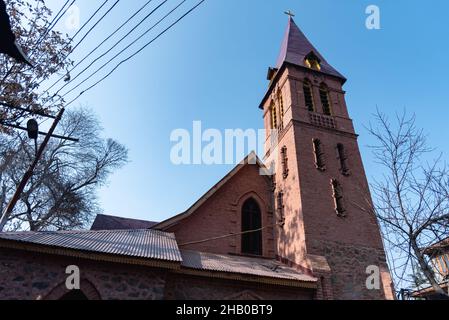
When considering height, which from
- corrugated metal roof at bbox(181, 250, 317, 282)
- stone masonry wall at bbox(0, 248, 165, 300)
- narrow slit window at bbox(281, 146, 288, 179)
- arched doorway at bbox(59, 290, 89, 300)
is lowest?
arched doorway at bbox(59, 290, 89, 300)

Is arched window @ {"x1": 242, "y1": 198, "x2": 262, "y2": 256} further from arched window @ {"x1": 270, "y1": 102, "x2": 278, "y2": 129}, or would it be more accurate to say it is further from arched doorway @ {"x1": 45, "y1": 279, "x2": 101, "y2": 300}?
arched doorway @ {"x1": 45, "y1": 279, "x2": 101, "y2": 300}

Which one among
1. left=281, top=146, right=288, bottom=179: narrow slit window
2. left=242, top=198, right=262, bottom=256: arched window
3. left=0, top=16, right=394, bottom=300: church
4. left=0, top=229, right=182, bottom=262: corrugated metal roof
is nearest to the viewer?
left=0, top=16, right=394, bottom=300: church

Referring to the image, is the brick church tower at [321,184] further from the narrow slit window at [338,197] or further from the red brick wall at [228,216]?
the red brick wall at [228,216]

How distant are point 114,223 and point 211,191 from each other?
768cm

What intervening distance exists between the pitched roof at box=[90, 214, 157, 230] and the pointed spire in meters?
13.1

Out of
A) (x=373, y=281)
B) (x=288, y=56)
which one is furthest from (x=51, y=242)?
(x=288, y=56)

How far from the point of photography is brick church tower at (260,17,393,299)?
11688mm

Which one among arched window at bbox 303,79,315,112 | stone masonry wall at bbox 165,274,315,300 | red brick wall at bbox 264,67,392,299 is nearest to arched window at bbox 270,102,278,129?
red brick wall at bbox 264,67,392,299

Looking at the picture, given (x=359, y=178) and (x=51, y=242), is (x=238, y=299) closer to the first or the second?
(x=51, y=242)

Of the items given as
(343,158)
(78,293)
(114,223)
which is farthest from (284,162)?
(114,223)

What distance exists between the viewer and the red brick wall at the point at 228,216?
43.8 ft

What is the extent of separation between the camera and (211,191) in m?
14.6

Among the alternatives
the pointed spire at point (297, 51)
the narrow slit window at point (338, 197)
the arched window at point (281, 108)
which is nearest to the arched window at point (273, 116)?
the arched window at point (281, 108)
